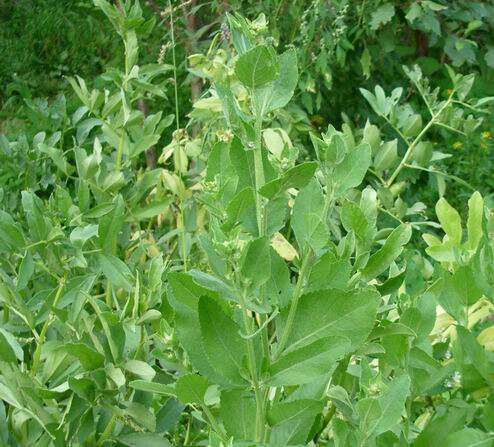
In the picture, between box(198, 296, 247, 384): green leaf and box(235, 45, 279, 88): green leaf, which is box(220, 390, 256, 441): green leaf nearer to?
box(198, 296, 247, 384): green leaf

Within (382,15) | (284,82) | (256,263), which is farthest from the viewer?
(382,15)

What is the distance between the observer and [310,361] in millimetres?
856

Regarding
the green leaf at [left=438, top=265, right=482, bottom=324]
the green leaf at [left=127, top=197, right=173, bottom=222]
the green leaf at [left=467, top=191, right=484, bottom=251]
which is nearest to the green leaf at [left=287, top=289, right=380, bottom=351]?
the green leaf at [left=438, top=265, right=482, bottom=324]

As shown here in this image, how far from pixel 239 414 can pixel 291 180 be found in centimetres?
22

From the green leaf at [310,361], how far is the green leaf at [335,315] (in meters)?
0.02

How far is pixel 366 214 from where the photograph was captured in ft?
3.61

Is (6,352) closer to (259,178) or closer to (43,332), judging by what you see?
(43,332)

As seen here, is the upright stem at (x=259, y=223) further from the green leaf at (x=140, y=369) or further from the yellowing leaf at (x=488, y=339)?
the yellowing leaf at (x=488, y=339)

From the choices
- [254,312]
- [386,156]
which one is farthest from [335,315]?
[386,156]

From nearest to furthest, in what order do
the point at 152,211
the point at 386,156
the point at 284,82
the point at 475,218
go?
1. the point at 284,82
2. the point at 475,218
3. the point at 152,211
4. the point at 386,156

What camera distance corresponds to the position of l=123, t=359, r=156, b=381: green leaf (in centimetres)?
109

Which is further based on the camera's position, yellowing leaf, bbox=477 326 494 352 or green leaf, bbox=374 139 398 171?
green leaf, bbox=374 139 398 171

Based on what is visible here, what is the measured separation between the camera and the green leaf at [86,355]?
1.06 metres

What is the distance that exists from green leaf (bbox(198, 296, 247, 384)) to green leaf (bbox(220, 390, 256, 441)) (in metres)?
0.03
